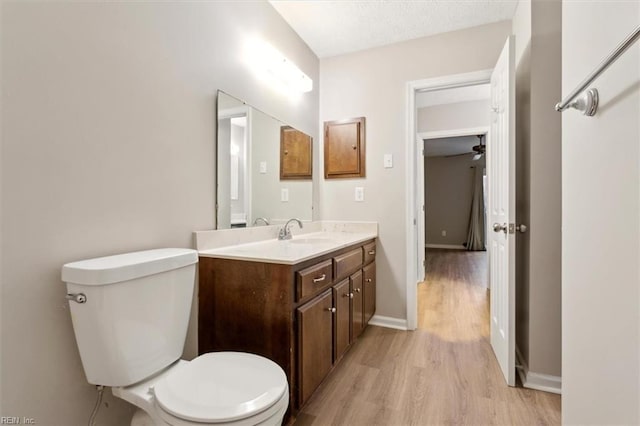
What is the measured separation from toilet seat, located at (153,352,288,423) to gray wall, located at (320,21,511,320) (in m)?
1.63

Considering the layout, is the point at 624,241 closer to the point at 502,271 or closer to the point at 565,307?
the point at 565,307

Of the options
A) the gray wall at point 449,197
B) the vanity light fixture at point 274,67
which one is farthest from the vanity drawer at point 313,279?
the gray wall at point 449,197

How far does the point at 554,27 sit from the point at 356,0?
1160 millimetres

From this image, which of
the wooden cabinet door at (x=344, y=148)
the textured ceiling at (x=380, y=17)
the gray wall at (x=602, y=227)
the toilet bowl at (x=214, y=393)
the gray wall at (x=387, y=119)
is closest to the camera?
the gray wall at (x=602, y=227)

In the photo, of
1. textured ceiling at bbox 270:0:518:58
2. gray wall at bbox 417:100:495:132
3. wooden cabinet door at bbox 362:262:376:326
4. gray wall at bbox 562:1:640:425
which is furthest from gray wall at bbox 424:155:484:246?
gray wall at bbox 562:1:640:425

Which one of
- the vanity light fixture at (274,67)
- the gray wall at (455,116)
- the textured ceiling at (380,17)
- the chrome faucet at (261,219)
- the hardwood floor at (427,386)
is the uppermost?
the textured ceiling at (380,17)

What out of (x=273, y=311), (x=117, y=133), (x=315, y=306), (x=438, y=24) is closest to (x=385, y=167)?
(x=438, y=24)

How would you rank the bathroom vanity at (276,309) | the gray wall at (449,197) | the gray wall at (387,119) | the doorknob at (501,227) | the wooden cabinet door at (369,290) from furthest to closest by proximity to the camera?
the gray wall at (449,197) < the gray wall at (387,119) < the wooden cabinet door at (369,290) < the doorknob at (501,227) < the bathroom vanity at (276,309)

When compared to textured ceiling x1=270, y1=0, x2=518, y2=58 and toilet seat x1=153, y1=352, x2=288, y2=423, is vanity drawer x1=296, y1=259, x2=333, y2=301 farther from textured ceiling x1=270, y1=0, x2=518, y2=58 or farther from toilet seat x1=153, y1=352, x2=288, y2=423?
textured ceiling x1=270, y1=0, x2=518, y2=58

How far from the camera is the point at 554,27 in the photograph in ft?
5.25

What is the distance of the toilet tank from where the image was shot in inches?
34.6

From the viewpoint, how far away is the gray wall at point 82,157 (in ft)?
2.80

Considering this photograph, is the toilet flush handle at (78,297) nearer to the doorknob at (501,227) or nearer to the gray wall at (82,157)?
the gray wall at (82,157)

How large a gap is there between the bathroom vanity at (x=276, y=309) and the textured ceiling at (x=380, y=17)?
165cm
